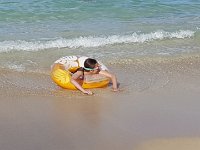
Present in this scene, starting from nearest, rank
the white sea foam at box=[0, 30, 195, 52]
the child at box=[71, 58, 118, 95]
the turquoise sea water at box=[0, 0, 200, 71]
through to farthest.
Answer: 1. the child at box=[71, 58, 118, 95]
2. the turquoise sea water at box=[0, 0, 200, 71]
3. the white sea foam at box=[0, 30, 195, 52]

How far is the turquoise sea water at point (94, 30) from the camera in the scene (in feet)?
35.1

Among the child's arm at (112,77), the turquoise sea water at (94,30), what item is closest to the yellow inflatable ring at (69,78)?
the child's arm at (112,77)

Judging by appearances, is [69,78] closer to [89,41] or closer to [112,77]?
[112,77]

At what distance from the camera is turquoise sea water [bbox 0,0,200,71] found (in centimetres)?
1070

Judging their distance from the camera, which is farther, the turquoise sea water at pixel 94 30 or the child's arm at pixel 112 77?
the turquoise sea water at pixel 94 30

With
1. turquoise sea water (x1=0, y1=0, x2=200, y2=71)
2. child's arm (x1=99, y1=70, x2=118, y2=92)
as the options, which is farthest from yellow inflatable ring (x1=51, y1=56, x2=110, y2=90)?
turquoise sea water (x1=0, y1=0, x2=200, y2=71)

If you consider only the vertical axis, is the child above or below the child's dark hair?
below

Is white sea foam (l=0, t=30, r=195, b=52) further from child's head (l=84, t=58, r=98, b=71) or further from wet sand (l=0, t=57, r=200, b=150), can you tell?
child's head (l=84, t=58, r=98, b=71)

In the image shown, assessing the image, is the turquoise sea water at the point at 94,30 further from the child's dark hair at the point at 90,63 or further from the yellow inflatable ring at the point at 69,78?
the child's dark hair at the point at 90,63

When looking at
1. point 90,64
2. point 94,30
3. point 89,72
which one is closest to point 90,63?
point 90,64

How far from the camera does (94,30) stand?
12906 millimetres

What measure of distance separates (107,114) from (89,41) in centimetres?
519

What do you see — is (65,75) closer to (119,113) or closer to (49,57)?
(119,113)

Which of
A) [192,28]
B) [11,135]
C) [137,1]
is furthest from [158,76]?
[137,1]
